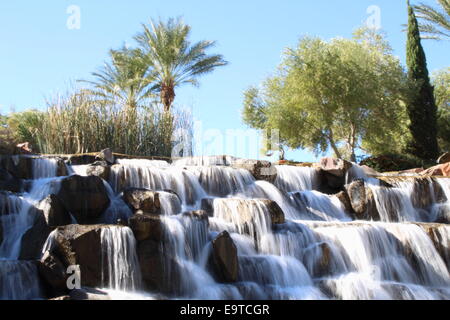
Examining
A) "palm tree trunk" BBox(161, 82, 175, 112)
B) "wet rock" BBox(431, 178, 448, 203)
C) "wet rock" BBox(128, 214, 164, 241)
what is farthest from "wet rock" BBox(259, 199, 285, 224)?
"palm tree trunk" BBox(161, 82, 175, 112)

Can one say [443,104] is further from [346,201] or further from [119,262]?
[119,262]

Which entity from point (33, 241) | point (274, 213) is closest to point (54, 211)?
point (33, 241)

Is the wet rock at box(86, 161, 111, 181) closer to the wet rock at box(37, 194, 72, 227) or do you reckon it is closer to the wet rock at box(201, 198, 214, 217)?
the wet rock at box(37, 194, 72, 227)

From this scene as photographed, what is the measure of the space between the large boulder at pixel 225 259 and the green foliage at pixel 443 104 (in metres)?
24.4

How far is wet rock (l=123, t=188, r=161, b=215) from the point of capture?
9852 millimetres

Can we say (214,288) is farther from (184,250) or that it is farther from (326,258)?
(326,258)

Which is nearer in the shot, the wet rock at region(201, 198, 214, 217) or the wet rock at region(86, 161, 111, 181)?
the wet rock at region(201, 198, 214, 217)

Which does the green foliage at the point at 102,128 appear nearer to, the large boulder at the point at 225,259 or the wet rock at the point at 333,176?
the wet rock at the point at 333,176

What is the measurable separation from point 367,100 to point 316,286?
1827cm

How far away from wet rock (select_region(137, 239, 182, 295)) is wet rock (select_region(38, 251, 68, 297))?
1198mm

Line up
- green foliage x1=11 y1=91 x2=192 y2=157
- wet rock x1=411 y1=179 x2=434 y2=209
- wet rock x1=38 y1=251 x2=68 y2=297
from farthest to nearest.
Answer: green foliage x1=11 y1=91 x2=192 y2=157
wet rock x1=411 y1=179 x2=434 y2=209
wet rock x1=38 y1=251 x2=68 y2=297

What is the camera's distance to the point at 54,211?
921 centimetres

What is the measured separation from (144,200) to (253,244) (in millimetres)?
2210

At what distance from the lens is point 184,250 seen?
353 inches
